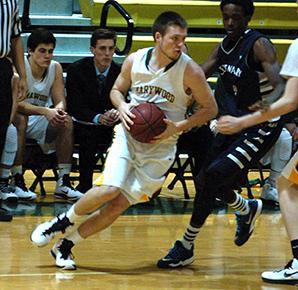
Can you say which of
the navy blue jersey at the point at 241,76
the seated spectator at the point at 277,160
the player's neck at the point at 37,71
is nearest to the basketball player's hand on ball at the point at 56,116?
the player's neck at the point at 37,71

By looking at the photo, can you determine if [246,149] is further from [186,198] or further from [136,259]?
[186,198]

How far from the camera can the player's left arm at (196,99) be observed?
539 cm

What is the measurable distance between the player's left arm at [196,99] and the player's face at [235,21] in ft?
2.16

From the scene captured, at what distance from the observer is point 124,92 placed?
18.7 ft

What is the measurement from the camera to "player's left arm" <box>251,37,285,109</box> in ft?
18.9

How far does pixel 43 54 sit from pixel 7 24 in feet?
3.95

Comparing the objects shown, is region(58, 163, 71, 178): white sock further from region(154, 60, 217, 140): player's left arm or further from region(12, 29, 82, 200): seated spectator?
region(154, 60, 217, 140): player's left arm

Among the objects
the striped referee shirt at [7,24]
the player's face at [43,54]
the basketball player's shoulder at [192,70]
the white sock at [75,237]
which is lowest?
the white sock at [75,237]

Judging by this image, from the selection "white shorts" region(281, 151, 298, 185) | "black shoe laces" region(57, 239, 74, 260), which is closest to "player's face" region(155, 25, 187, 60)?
"white shorts" region(281, 151, 298, 185)

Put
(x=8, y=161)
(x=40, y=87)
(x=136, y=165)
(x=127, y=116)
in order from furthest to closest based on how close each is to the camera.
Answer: (x=40, y=87)
(x=8, y=161)
(x=136, y=165)
(x=127, y=116)

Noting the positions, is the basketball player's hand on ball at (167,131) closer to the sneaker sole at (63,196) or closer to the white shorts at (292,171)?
the white shorts at (292,171)

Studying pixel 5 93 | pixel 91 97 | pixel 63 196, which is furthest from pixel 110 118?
pixel 5 93

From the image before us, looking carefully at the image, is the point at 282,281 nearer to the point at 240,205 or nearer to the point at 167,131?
the point at 240,205

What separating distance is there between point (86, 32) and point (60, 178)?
301 centimetres
